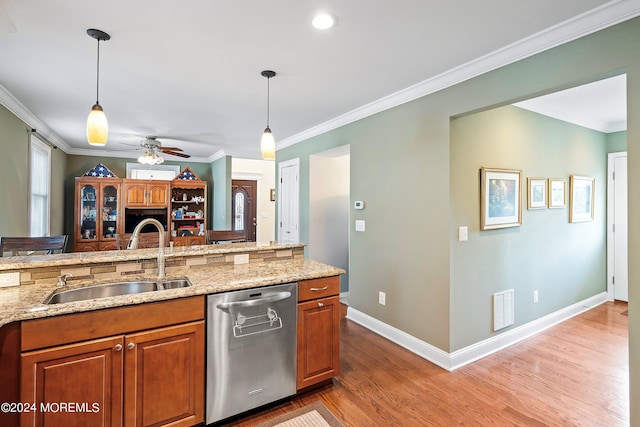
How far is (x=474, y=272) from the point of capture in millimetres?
2836

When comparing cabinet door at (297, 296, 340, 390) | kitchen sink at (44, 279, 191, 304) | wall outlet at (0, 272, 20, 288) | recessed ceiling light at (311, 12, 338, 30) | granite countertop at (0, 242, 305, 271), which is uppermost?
recessed ceiling light at (311, 12, 338, 30)

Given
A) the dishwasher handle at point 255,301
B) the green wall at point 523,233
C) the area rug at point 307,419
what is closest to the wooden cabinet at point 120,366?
the dishwasher handle at point 255,301

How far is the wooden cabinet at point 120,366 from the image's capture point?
1.46 metres

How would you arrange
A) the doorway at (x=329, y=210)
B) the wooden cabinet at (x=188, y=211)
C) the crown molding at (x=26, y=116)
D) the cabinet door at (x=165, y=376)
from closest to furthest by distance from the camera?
the cabinet door at (x=165, y=376) → the crown molding at (x=26, y=116) → the doorway at (x=329, y=210) → the wooden cabinet at (x=188, y=211)

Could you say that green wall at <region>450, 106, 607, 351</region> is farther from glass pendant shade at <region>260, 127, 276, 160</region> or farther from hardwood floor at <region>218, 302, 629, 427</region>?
glass pendant shade at <region>260, 127, 276, 160</region>

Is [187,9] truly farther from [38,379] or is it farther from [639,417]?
[639,417]

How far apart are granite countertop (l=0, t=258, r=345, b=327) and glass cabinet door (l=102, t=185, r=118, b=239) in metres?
4.71

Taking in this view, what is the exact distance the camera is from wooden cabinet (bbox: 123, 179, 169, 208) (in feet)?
20.2

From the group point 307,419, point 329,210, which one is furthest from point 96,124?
point 329,210

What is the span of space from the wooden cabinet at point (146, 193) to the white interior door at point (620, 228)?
25.1 feet

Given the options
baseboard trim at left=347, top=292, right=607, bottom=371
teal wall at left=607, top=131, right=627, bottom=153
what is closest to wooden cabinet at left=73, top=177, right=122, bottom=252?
baseboard trim at left=347, top=292, right=607, bottom=371

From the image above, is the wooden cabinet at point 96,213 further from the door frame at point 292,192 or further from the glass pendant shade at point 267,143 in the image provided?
the glass pendant shade at point 267,143

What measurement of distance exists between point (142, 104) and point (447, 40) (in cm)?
318

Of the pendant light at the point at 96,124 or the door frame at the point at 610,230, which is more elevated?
the pendant light at the point at 96,124
